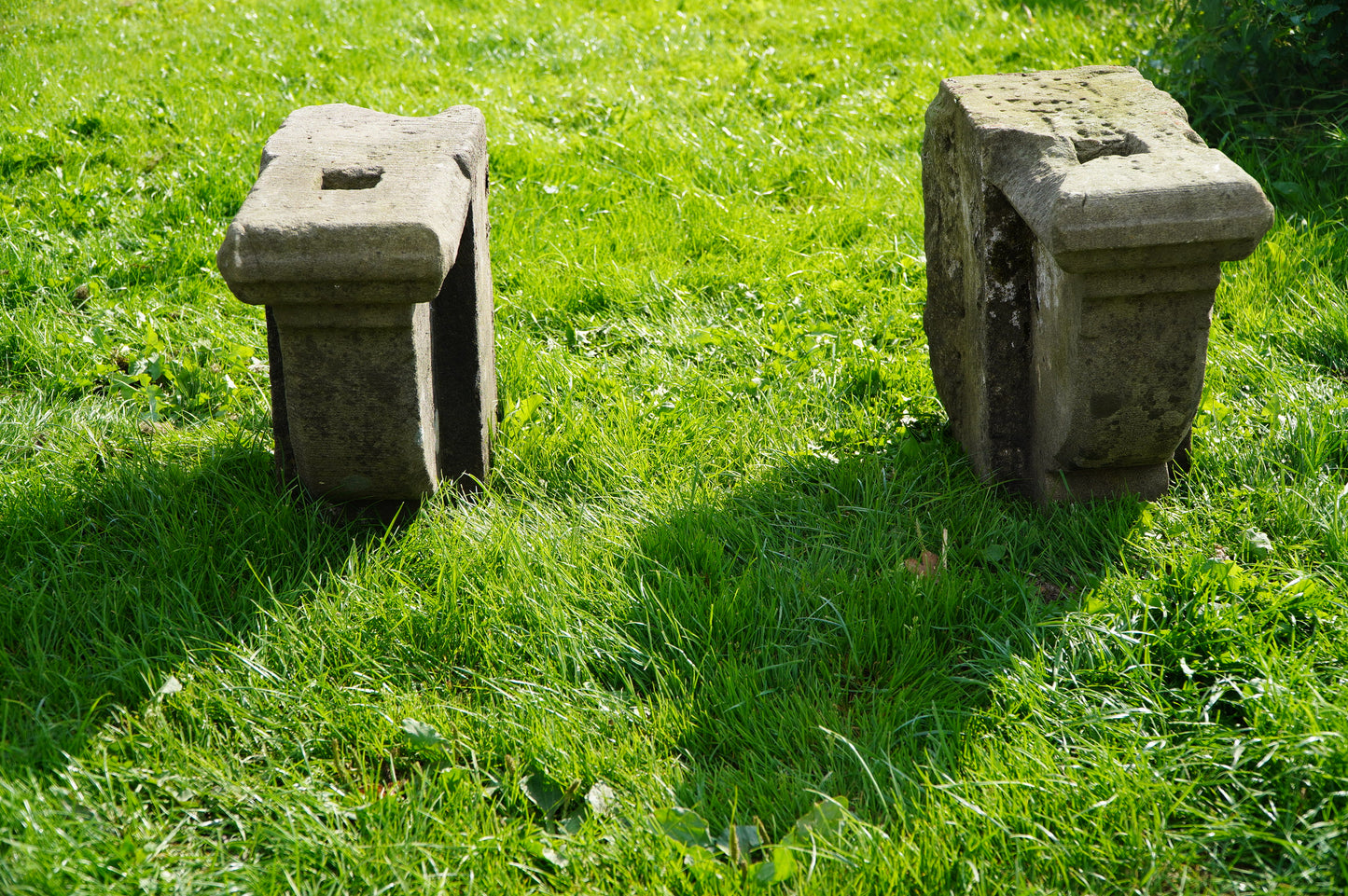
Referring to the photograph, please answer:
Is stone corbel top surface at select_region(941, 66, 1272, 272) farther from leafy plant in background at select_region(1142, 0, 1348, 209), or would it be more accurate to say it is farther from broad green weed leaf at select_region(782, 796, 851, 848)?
leafy plant in background at select_region(1142, 0, 1348, 209)

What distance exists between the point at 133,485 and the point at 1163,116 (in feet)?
9.26

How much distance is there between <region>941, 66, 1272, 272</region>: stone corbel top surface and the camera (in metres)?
2.29

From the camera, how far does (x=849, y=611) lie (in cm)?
251

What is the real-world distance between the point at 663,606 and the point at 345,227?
1.09 metres

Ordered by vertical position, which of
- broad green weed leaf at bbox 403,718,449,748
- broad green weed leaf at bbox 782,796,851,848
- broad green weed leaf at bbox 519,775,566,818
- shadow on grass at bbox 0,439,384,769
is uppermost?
shadow on grass at bbox 0,439,384,769

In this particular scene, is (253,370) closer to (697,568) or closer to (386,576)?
(386,576)

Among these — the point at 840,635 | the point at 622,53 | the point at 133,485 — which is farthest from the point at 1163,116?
the point at 622,53

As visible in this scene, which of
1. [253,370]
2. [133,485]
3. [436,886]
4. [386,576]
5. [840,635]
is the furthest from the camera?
[253,370]

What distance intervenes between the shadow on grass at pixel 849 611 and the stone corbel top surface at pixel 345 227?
900 millimetres

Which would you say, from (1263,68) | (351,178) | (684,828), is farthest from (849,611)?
(1263,68)

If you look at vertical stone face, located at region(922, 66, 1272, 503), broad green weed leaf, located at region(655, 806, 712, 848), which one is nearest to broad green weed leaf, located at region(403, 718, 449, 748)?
broad green weed leaf, located at region(655, 806, 712, 848)

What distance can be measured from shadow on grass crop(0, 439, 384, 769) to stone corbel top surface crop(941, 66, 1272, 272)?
1.82m

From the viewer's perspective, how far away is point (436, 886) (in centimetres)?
191

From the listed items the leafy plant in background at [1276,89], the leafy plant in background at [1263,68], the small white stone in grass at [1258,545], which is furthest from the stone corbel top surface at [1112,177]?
the leafy plant in background at [1263,68]
